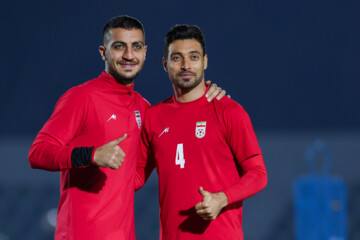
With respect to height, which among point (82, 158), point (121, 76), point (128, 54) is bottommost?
point (82, 158)

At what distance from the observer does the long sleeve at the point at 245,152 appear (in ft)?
6.96

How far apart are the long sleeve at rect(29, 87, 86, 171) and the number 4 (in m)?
0.47

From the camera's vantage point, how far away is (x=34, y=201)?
5016 mm

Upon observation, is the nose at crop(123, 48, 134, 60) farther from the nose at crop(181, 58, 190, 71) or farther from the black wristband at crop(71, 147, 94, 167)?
the black wristband at crop(71, 147, 94, 167)

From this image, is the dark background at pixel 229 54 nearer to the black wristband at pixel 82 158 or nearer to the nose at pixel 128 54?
the nose at pixel 128 54

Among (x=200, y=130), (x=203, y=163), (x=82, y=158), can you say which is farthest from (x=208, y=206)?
(x=82, y=158)

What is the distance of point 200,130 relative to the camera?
2275 millimetres

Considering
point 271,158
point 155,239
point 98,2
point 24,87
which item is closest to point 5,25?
point 24,87

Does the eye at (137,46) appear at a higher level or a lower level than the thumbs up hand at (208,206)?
higher

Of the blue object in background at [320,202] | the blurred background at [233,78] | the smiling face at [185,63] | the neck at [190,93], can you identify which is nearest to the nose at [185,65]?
the smiling face at [185,63]

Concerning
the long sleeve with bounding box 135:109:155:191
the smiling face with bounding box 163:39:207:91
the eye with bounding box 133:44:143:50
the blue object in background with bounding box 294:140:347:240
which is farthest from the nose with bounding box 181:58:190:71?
the blue object in background with bounding box 294:140:347:240

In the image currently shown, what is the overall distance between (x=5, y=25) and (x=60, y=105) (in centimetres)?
368

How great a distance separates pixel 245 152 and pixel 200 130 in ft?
0.80

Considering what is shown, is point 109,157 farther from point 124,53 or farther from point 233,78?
point 233,78
